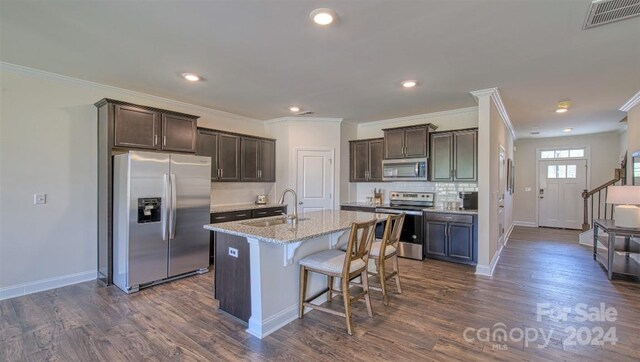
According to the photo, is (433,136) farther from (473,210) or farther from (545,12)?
(545,12)

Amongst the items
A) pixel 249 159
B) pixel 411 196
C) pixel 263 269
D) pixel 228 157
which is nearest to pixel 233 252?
pixel 263 269

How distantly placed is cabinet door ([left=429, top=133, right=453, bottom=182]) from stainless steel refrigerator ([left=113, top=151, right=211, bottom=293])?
369 cm

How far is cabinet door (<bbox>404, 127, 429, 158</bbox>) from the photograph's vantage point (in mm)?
5160

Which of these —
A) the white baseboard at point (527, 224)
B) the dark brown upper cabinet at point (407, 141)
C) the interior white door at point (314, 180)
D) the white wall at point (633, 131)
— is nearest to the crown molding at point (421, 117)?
the dark brown upper cabinet at point (407, 141)

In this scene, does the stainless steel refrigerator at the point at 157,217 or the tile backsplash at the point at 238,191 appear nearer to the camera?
the stainless steel refrigerator at the point at 157,217

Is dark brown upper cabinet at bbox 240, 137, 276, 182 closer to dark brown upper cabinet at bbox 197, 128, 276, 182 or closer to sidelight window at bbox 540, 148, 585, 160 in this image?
dark brown upper cabinet at bbox 197, 128, 276, 182

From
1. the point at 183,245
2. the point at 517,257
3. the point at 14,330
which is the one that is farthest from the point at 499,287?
the point at 14,330

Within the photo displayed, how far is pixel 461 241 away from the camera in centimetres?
457

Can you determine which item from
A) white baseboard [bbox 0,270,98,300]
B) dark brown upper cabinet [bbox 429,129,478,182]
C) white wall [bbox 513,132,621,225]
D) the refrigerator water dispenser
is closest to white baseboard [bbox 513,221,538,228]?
white wall [bbox 513,132,621,225]

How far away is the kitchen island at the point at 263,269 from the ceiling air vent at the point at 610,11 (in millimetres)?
2471

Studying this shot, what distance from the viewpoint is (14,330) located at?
260 cm

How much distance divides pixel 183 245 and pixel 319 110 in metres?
3.01

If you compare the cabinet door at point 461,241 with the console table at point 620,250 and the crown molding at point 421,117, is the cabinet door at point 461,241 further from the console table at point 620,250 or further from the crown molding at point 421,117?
the crown molding at point 421,117

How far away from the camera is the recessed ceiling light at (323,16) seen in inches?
85.1
